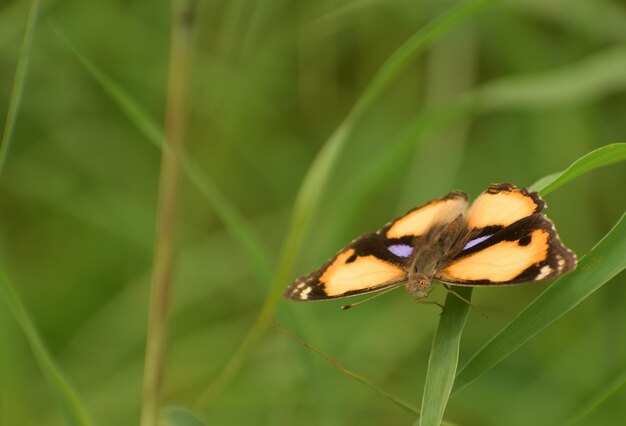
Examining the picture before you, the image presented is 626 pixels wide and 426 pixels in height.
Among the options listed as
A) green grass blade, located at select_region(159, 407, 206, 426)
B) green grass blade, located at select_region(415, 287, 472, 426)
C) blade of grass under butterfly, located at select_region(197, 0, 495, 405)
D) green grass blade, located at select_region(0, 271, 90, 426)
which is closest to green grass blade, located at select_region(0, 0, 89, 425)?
green grass blade, located at select_region(0, 271, 90, 426)

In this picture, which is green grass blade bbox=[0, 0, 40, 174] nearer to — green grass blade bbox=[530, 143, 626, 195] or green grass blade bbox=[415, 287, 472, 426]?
green grass blade bbox=[415, 287, 472, 426]

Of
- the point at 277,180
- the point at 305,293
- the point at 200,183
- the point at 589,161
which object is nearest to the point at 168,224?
the point at 200,183

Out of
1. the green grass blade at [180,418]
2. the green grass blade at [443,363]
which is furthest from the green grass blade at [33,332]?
the green grass blade at [443,363]

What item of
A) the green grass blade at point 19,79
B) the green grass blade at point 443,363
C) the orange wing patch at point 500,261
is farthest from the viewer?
the green grass blade at point 19,79

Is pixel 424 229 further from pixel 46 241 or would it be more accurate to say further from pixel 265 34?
pixel 46 241

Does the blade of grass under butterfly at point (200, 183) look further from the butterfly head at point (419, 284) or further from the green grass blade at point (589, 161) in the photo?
the green grass blade at point (589, 161)

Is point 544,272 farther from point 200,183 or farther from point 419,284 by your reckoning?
point 200,183

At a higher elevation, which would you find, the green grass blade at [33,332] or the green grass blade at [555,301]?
the green grass blade at [33,332]
